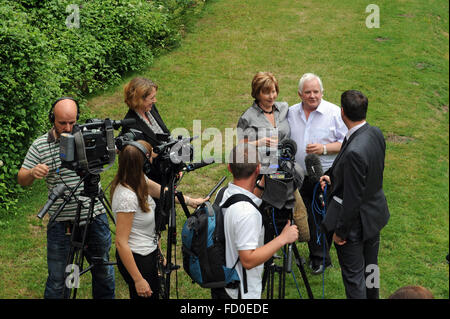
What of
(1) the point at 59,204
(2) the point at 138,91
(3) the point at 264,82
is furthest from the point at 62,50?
(1) the point at 59,204

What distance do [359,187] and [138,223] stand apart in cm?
178

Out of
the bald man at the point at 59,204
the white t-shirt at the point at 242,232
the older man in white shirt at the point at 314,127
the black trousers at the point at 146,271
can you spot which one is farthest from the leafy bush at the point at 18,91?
the white t-shirt at the point at 242,232

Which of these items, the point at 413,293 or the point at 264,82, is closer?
the point at 413,293

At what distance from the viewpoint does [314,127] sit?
16.7ft

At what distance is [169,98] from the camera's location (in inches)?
404

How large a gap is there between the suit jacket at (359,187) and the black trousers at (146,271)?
1.52 metres

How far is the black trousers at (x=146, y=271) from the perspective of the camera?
3.90 m

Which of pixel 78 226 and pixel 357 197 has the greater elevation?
pixel 357 197

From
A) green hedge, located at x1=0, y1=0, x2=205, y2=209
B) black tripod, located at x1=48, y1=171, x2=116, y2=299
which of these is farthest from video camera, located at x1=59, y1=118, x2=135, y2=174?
green hedge, located at x1=0, y1=0, x2=205, y2=209

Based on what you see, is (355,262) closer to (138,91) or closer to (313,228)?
(313,228)

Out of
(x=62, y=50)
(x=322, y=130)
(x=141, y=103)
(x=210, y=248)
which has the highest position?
(x=62, y=50)

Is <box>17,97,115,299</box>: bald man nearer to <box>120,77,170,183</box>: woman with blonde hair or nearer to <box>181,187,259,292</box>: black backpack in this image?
<box>120,77,170,183</box>: woman with blonde hair

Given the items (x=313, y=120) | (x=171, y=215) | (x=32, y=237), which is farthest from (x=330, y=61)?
(x=171, y=215)
